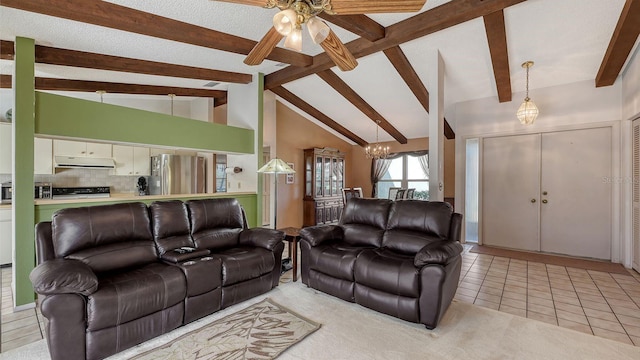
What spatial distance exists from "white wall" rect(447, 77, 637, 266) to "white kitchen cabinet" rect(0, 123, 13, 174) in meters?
7.51

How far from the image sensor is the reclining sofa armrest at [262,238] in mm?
3193

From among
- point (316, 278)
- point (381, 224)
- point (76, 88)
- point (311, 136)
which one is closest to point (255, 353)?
point (316, 278)

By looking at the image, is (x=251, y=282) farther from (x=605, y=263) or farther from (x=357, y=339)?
(x=605, y=263)

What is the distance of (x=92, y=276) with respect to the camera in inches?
79.3

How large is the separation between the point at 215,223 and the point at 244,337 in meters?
1.42

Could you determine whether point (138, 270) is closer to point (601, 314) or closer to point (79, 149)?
point (79, 149)

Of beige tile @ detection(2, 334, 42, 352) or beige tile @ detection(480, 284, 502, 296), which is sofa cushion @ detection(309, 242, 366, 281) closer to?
beige tile @ detection(480, 284, 502, 296)

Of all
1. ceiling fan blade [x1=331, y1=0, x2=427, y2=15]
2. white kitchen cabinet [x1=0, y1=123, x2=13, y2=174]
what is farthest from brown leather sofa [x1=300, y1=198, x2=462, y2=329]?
white kitchen cabinet [x1=0, y1=123, x2=13, y2=174]

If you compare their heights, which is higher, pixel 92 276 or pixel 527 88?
pixel 527 88

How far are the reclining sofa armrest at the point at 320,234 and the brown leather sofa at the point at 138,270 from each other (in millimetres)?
313

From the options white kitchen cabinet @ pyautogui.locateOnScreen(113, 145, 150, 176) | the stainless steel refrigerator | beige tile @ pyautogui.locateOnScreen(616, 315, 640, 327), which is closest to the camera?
beige tile @ pyautogui.locateOnScreen(616, 315, 640, 327)

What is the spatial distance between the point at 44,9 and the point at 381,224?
379cm

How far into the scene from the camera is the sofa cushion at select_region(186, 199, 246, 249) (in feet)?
10.4

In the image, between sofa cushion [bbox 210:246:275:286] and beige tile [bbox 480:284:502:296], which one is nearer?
sofa cushion [bbox 210:246:275:286]
